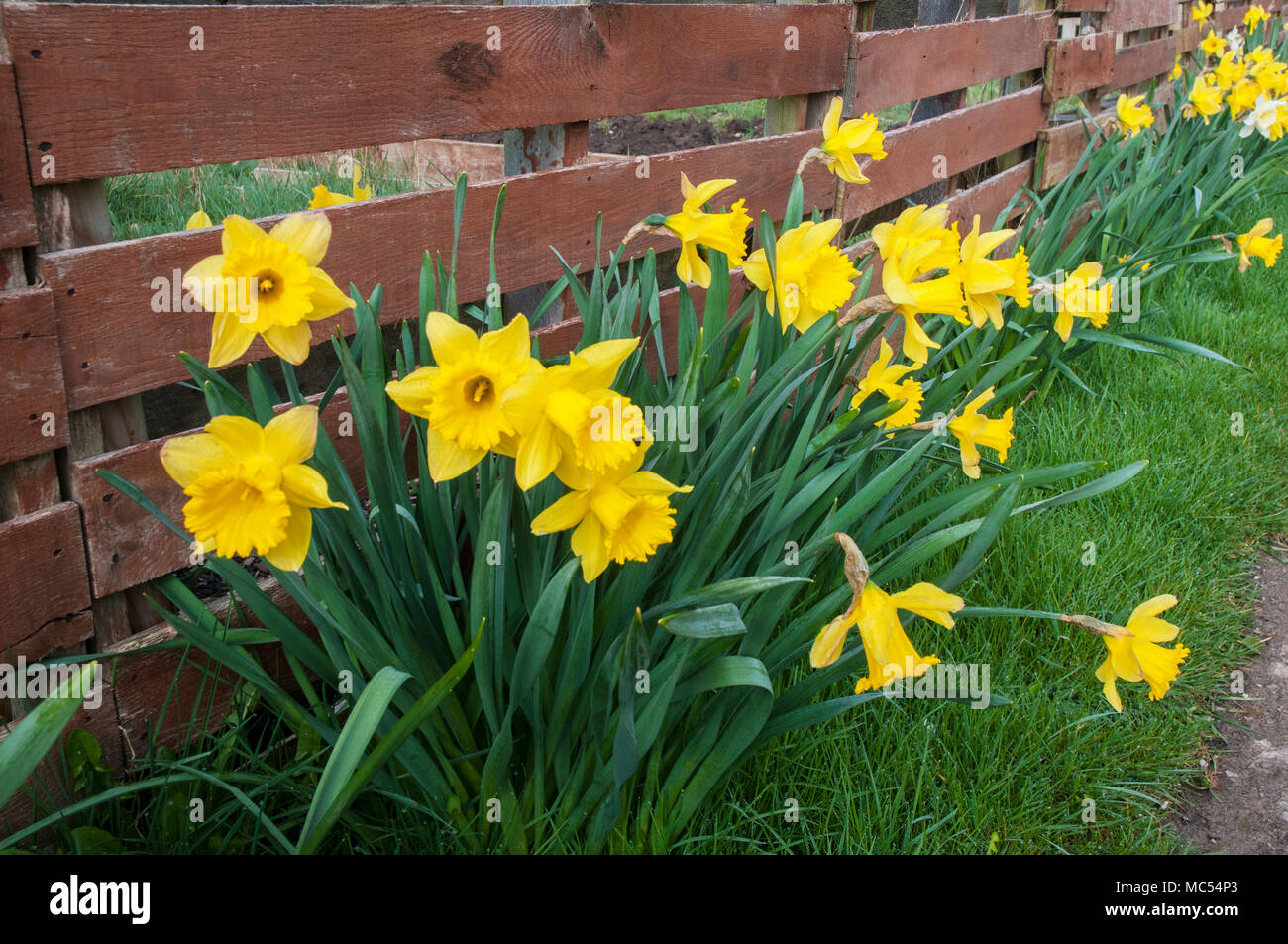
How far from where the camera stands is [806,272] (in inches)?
58.4

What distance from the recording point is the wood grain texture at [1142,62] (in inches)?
210

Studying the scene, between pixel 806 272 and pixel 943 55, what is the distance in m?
2.27

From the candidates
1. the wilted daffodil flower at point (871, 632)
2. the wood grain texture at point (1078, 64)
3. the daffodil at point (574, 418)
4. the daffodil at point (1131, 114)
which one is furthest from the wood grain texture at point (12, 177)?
the wood grain texture at point (1078, 64)

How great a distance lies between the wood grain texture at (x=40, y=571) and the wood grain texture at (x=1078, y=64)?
4252 millimetres

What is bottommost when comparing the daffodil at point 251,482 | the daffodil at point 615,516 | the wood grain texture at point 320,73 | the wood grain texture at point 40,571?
the wood grain texture at point 40,571

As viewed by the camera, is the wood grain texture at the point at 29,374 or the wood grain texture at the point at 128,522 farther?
the wood grain texture at the point at 128,522

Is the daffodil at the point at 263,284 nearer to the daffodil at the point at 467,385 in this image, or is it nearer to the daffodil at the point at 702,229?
the daffodil at the point at 467,385

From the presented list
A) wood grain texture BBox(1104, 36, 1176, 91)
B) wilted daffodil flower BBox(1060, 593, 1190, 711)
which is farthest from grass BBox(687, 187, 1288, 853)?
wood grain texture BBox(1104, 36, 1176, 91)

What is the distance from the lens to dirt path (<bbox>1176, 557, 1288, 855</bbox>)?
172 cm

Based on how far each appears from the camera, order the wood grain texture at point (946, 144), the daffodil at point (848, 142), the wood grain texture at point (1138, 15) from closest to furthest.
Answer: the daffodil at point (848, 142), the wood grain texture at point (946, 144), the wood grain texture at point (1138, 15)

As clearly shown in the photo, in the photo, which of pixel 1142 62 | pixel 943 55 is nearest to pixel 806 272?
pixel 943 55

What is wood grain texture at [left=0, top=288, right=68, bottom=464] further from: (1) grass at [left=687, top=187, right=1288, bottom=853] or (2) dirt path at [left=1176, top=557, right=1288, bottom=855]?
(2) dirt path at [left=1176, top=557, right=1288, bottom=855]

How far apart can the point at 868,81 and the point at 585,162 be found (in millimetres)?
1213

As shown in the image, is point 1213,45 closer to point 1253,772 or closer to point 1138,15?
point 1138,15
